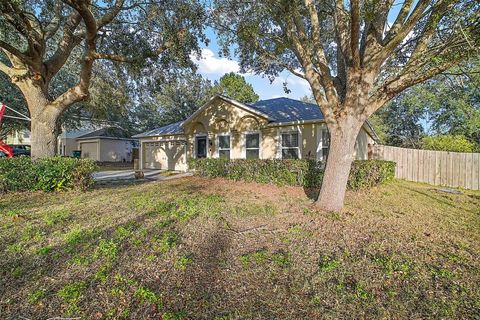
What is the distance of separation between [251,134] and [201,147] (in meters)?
3.94

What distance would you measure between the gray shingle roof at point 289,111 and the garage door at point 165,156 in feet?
21.0

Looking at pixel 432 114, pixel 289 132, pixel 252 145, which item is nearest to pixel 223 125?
pixel 252 145

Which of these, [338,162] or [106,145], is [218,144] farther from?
[106,145]

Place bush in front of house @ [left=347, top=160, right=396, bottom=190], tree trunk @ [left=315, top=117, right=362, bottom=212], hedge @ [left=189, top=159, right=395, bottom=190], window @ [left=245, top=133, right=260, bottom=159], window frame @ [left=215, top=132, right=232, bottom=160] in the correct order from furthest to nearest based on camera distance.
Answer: window frame @ [left=215, top=132, right=232, bottom=160]
window @ [left=245, top=133, right=260, bottom=159]
hedge @ [left=189, top=159, right=395, bottom=190]
bush in front of house @ [left=347, top=160, right=396, bottom=190]
tree trunk @ [left=315, top=117, right=362, bottom=212]

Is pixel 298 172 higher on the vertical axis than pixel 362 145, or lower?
lower

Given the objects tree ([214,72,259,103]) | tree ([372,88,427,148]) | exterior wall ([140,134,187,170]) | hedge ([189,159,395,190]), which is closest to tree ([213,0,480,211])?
hedge ([189,159,395,190])

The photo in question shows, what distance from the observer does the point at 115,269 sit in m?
3.30

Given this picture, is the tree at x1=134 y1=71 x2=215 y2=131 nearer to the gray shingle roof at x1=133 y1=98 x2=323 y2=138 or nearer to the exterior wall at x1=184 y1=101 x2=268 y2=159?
the gray shingle roof at x1=133 y1=98 x2=323 y2=138

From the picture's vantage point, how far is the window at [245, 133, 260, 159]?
1361cm

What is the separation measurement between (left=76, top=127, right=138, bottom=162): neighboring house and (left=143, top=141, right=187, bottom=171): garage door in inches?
464

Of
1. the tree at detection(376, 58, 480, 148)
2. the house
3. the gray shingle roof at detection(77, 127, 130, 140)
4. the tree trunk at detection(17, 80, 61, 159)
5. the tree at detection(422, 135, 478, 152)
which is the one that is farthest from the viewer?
the gray shingle roof at detection(77, 127, 130, 140)

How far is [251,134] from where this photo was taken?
1384 cm

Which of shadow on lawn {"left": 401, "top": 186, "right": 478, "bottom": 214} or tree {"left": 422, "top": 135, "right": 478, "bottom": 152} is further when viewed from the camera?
tree {"left": 422, "top": 135, "right": 478, "bottom": 152}

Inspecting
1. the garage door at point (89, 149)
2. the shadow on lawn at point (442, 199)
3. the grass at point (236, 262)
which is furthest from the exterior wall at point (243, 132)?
the garage door at point (89, 149)
